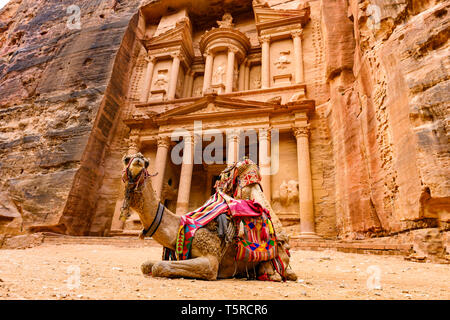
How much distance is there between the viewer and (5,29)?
78.2ft

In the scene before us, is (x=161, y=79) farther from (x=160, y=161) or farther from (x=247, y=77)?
(x=160, y=161)

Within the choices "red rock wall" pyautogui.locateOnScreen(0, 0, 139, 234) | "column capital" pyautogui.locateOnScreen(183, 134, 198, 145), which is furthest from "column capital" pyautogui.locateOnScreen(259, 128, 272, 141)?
"red rock wall" pyautogui.locateOnScreen(0, 0, 139, 234)

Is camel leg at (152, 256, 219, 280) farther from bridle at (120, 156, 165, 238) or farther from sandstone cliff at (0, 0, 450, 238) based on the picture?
sandstone cliff at (0, 0, 450, 238)

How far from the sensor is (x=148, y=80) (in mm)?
18781

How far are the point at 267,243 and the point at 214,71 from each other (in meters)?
16.6

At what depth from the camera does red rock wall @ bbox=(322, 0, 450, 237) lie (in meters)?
5.53

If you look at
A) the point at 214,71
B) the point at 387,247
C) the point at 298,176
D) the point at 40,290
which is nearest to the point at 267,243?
the point at 40,290

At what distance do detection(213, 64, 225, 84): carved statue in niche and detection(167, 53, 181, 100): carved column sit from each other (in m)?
2.81

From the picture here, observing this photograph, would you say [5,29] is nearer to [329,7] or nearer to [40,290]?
[329,7]

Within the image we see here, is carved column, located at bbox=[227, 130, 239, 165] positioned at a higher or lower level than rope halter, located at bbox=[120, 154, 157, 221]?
higher

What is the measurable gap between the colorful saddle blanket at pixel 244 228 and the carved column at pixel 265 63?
1351 centimetres

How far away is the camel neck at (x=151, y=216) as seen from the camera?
288 cm

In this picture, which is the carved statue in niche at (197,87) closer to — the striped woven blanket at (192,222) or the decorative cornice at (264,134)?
the decorative cornice at (264,134)

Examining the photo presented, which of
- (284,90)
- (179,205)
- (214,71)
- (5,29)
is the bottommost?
(179,205)
